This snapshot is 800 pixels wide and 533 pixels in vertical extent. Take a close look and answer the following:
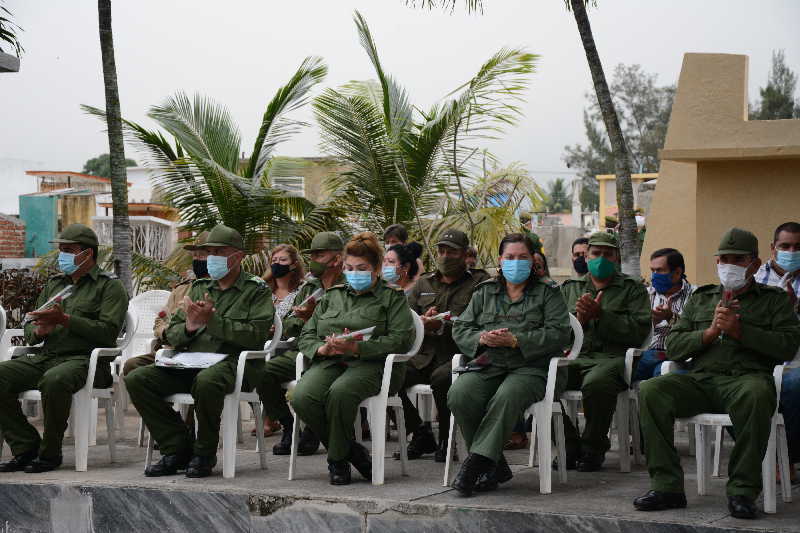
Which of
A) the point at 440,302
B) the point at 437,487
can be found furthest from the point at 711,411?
the point at 440,302

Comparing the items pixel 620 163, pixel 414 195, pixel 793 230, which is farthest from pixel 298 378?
pixel 414 195

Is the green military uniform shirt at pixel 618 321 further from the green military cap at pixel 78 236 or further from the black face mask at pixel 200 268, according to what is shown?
the green military cap at pixel 78 236

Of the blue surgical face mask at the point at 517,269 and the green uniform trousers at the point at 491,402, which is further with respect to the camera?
the blue surgical face mask at the point at 517,269

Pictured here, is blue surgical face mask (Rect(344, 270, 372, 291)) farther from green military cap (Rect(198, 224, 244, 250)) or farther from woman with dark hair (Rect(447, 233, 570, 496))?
green military cap (Rect(198, 224, 244, 250))

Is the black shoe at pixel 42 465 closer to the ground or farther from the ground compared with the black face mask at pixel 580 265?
closer to the ground

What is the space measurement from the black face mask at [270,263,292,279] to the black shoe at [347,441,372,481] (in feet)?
7.74

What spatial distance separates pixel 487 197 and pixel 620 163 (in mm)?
2623

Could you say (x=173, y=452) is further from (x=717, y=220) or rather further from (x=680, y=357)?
(x=717, y=220)

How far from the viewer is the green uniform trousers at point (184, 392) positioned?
6797 mm

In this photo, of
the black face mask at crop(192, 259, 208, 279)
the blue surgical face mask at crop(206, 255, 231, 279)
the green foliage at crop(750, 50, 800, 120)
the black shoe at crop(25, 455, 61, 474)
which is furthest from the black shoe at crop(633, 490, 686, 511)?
the green foliage at crop(750, 50, 800, 120)

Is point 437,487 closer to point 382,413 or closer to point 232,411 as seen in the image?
point 382,413

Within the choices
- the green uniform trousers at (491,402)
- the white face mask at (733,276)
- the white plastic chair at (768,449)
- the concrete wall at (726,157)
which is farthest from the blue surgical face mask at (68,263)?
the concrete wall at (726,157)

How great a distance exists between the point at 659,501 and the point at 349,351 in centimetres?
215

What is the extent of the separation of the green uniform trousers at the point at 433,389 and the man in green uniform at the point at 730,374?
5.45 feet
